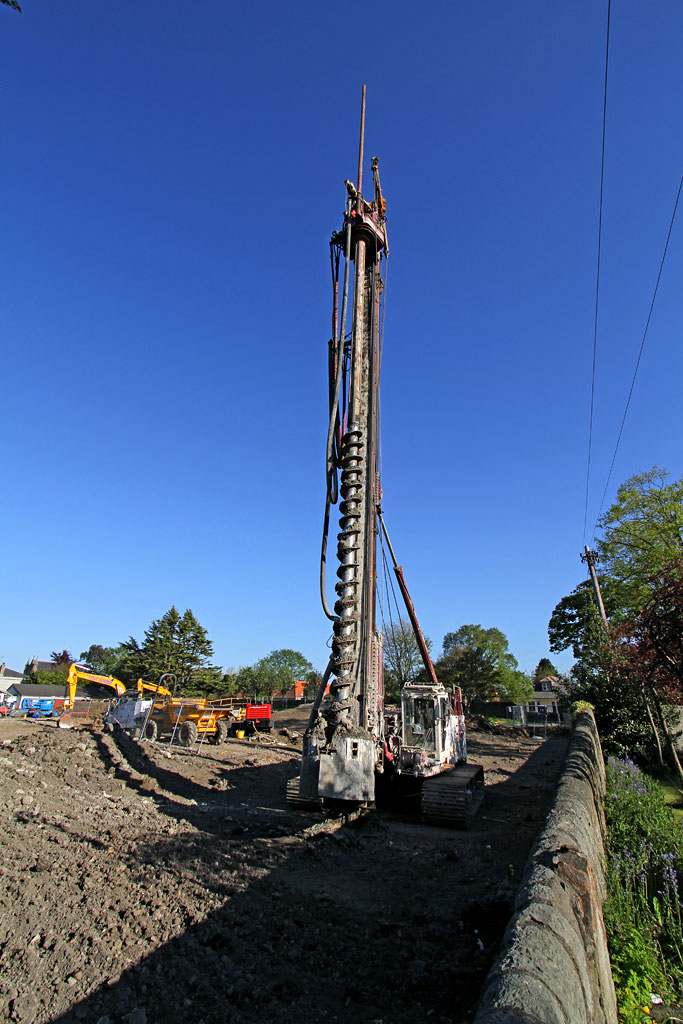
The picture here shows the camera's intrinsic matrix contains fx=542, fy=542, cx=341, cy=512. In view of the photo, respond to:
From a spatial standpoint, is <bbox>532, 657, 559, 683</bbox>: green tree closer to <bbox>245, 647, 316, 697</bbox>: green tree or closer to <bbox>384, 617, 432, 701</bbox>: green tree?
<bbox>245, 647, 316, 697</bbox>: green tree

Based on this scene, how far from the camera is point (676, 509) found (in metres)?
19.0

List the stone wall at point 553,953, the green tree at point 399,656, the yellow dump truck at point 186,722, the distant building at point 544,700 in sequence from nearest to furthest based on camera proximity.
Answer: the stone wall at point 553,953 < the yellow dump truck at point 186,722 < the green tree at point 399,656 < the distant building at point 544,700

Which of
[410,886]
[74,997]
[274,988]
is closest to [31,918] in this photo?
[74,997]

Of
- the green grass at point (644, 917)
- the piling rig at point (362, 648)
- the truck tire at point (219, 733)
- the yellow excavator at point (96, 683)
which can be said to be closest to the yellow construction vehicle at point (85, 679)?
the yellow excavator at point (96, 683)

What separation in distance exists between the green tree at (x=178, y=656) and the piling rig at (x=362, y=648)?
48684 millimetres

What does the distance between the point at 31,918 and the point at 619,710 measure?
20.2 m

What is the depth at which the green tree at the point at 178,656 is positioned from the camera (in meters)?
56.8

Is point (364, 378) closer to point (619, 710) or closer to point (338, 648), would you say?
point (338, 648)

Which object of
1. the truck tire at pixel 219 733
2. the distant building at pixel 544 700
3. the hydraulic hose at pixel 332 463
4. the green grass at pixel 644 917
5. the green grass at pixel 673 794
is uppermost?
the hydraulic hose at pixel 332 463

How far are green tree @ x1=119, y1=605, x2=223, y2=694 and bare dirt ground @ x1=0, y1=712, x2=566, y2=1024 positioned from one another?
49001mm

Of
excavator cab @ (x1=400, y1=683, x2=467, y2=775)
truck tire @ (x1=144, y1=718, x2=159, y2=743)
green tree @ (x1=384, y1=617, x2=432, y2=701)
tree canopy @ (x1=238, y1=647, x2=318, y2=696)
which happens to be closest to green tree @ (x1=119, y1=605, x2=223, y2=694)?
tree canopy @ (x1=238, y1=647, x2=318, y2=696)

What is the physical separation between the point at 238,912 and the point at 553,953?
3.70 meters

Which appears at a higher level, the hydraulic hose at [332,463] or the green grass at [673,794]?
the hydraulic hose at [332,463]

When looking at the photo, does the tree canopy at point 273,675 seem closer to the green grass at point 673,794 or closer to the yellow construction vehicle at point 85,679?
the yellow construction vehicle at point 85,679
